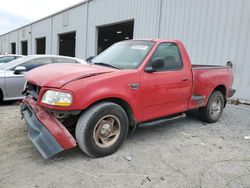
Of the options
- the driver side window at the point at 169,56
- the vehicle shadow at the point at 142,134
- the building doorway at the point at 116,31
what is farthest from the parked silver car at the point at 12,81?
the building doorway at the point at 116,31

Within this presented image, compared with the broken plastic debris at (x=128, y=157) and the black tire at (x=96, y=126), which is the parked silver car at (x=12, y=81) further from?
the broken plastic debris at (x=128, y=157)

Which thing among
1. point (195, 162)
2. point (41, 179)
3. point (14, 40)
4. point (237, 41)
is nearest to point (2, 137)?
point (41, 179)

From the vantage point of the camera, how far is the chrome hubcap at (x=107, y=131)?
130 inches

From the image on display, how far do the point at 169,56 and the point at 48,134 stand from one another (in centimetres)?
260

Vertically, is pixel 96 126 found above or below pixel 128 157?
above

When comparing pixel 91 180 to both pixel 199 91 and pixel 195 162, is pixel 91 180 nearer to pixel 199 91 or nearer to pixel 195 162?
pixel 195 162

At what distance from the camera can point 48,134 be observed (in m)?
2.99

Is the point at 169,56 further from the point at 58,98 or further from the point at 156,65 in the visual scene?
the point at 58,98

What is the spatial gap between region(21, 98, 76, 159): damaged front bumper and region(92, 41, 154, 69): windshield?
4.70 feet

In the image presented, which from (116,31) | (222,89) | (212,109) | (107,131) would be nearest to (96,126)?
(107,131)

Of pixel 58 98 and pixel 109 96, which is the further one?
pixel 109 96

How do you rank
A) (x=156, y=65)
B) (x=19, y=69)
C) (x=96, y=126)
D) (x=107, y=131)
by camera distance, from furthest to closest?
1. (x=19, y=69)
2. (x=156, y=65)
3. (x=107, y=131)
4. (x=96, y=126)

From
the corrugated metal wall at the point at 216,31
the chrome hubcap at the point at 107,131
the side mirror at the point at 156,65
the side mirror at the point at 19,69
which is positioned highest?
the corrugated metal wall at the point at 216,31

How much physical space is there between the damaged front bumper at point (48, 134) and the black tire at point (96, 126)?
177mm
